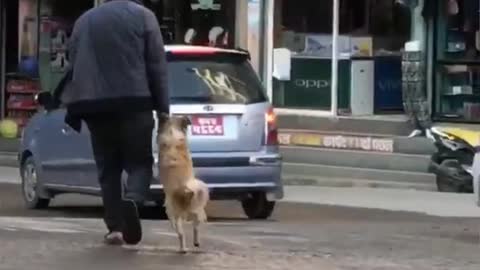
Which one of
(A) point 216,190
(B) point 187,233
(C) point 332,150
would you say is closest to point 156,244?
(B) point 187,233

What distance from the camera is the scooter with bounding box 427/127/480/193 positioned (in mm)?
15516

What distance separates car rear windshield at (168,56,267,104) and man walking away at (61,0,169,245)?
141 inches

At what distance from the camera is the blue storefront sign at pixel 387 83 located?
18.5m

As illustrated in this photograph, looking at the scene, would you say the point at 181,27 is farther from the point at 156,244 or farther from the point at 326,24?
the point at 156,244

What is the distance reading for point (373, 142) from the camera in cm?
1727

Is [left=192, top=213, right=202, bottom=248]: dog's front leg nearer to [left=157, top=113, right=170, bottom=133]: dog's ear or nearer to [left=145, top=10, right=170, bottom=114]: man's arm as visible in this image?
[left=157, top=113, right=170, bottom=133]: dog's ear

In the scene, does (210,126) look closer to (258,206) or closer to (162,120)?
(258,206)

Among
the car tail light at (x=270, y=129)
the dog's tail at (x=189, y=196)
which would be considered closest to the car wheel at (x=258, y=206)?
the car tail light at (x=270, y=129)

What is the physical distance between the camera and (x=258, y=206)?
40.4ft

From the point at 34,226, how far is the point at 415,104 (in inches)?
338

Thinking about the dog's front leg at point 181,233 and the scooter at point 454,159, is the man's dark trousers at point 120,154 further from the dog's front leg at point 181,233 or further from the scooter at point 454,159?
the scooter at point 454,159

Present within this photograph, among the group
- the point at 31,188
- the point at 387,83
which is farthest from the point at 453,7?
the point at 31,188

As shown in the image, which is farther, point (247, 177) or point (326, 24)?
point (326, 24)

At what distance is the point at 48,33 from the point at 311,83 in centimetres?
468
